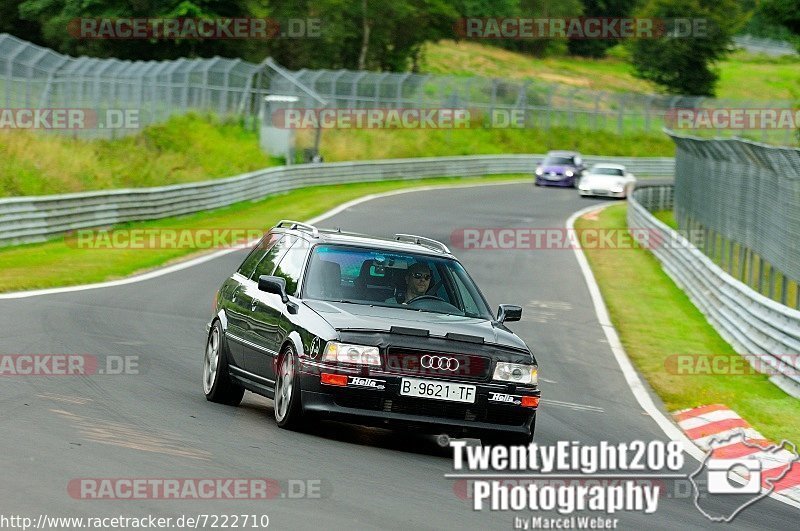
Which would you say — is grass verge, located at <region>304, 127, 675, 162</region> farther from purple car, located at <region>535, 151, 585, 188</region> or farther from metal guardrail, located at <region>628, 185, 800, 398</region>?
metal guardrail, located at <region>628, 185, 800, 398</region>

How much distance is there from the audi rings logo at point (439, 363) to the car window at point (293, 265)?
155 cm

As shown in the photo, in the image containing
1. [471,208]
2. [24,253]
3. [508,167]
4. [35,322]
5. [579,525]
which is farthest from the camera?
[508,167]

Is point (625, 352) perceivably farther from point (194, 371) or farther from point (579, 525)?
point (579, 525)

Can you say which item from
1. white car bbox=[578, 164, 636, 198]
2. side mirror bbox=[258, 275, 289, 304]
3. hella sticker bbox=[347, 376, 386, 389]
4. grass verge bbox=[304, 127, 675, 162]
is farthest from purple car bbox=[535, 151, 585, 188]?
hella sticker bbox=[347, 376, 386, 389]

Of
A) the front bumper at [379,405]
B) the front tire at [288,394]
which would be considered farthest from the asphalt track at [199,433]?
the front bumper at [379,405]

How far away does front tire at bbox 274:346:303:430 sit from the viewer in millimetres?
9594

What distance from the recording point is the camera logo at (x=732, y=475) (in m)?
9.34

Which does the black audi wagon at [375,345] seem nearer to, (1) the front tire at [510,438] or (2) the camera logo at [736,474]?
(1) the front tire at [510,438]

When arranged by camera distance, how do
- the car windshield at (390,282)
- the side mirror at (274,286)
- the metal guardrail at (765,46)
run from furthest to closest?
the metal guardrail at (765,46) < the car windshield at (390,282) < the side mirror at (274,286)

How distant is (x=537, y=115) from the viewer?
75062mm

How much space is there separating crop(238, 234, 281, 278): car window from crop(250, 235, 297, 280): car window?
10cm

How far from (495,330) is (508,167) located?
53020 mm

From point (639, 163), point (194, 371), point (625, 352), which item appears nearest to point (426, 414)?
point (194, 371)

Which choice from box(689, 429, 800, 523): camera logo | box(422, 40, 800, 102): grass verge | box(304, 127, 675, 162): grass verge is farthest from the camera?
box(422, 40, 800, 102): grass verge
